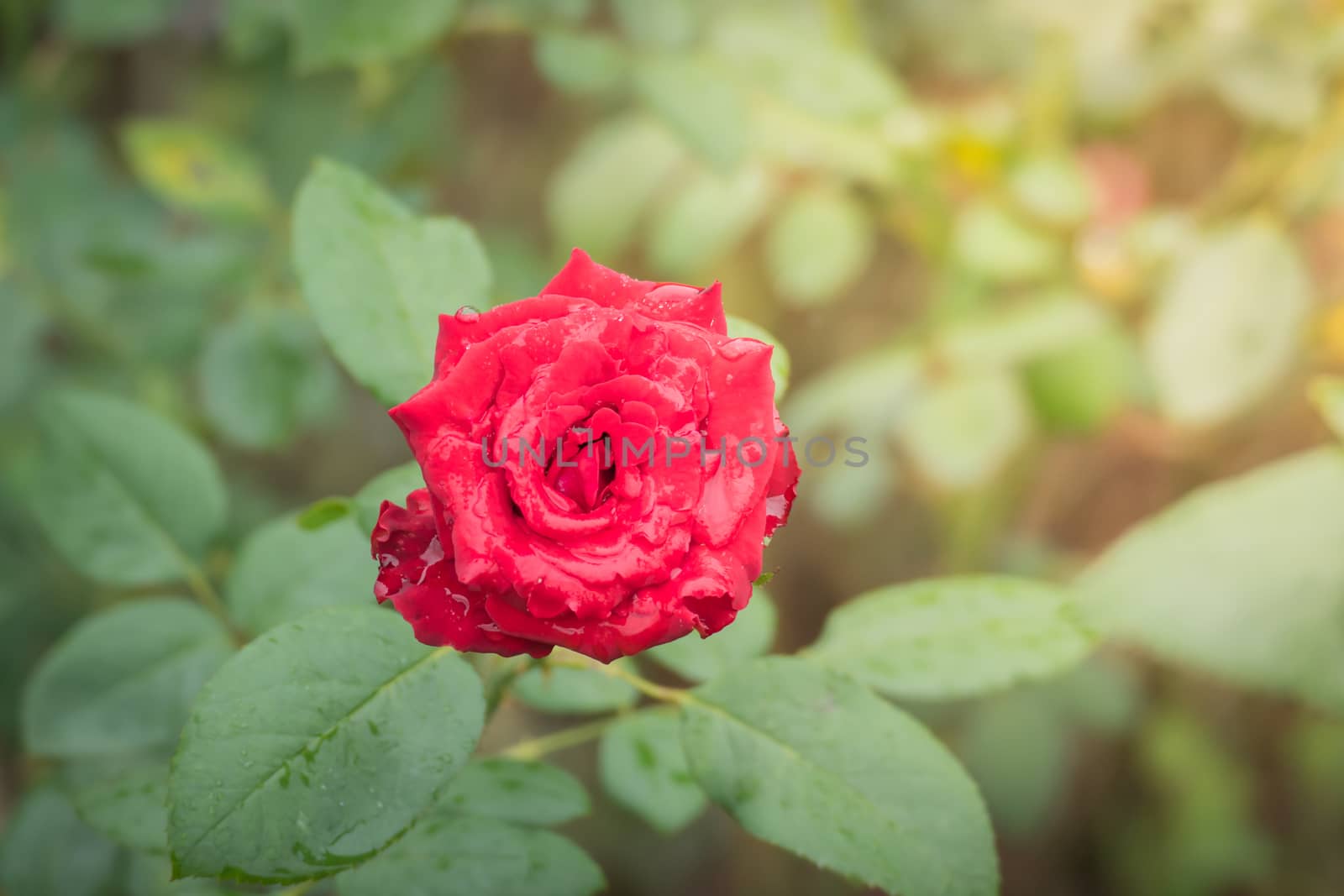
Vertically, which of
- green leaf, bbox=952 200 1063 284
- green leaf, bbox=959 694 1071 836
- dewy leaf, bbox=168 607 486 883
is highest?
green leaf, bbox=952 200 1063 284

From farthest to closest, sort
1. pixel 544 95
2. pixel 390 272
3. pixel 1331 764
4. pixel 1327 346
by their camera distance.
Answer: pixel 544 95 → pixel 1331 764 → pixel 1327 346 → pixel 390 272

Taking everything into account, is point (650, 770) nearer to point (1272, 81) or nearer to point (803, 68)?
point (803, 68)

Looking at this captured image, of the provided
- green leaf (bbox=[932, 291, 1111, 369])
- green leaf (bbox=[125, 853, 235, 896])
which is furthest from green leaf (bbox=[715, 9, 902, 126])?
green leaf (bbox=[125, 853, 235, 896])

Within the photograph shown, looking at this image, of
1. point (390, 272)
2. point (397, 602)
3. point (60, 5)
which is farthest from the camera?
point (60, 5)

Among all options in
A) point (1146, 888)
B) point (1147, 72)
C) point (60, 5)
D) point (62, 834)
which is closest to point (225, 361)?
point (62, 834)

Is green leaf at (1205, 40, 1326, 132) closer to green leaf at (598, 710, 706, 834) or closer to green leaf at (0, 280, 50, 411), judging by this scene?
green leaf at (598, 710, 706, 834)

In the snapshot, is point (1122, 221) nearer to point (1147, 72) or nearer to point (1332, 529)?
point (1147, 72)
